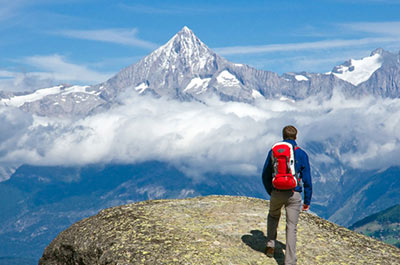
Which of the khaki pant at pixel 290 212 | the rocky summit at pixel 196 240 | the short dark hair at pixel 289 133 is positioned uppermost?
the short dark hair at pixel 289 133

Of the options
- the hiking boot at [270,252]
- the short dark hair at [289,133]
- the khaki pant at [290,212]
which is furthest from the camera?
the hiking boot at [270,252]

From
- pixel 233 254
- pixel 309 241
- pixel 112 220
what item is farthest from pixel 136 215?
pixel 309 241

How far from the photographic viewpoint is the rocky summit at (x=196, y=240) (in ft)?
75.9

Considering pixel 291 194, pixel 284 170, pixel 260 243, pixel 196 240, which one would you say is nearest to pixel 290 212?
pixel 291 194

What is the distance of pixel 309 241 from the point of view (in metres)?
26.0

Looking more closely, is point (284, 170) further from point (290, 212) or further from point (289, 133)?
point (290, 212)

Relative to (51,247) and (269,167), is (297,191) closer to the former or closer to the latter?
(269,167)

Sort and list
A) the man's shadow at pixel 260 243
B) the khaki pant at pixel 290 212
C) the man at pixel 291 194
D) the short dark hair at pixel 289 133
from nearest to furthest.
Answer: the man at pixel 291 194
the khaki pant at pixel 290 212
the short dark hair at pixel 289 133
the man's shadow at pixel 260 243

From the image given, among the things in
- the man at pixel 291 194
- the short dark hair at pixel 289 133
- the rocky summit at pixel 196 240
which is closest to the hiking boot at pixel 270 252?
the rocky summit at pixel 196 240

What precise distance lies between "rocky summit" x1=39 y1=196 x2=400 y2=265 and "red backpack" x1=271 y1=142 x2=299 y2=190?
436 centimetres

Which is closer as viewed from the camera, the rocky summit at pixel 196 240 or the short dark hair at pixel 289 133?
the short dark hair at pixel 289 133

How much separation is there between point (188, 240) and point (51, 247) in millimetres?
9946

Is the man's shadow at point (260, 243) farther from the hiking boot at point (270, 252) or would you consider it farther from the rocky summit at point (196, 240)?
the hiking boot at point (270, 252)

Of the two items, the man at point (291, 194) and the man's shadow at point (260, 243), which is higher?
the man at point (291, 194)
